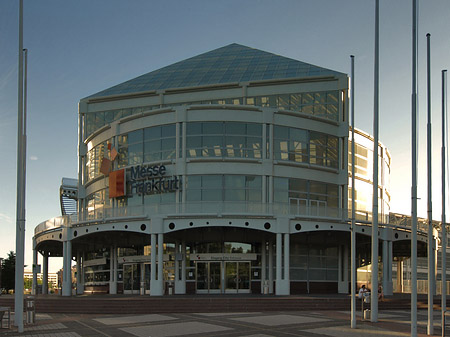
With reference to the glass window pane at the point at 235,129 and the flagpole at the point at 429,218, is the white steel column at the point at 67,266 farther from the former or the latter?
the flagpole at the point at 429,218

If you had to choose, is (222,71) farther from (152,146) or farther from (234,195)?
(234,195)

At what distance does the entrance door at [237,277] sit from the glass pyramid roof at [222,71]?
13917mm

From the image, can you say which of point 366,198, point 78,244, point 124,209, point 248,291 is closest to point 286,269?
point 248,291

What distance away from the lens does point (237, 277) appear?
38219 millimetres

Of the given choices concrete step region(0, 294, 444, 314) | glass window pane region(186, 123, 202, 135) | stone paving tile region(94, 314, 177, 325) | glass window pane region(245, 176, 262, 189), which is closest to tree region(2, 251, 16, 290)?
glass window pane region(186, 123, 202, 135)

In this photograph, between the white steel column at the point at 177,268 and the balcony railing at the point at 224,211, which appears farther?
the white steel column at the point at 177,268

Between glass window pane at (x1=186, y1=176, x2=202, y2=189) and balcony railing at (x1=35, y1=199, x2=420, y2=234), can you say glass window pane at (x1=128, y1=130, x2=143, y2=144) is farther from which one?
balcony railing at (x1=35, y1=199, x2=420, y2=234)

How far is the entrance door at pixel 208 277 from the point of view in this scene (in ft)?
125

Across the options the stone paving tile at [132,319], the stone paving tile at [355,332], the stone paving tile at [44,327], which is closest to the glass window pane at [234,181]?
the stone paving tile at [132,319]

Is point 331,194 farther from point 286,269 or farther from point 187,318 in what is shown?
point 187,318

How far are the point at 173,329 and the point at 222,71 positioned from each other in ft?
95.2

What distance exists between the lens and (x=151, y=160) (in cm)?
3931

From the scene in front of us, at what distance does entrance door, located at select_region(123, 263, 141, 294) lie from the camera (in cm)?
4150

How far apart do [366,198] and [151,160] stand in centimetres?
1778
